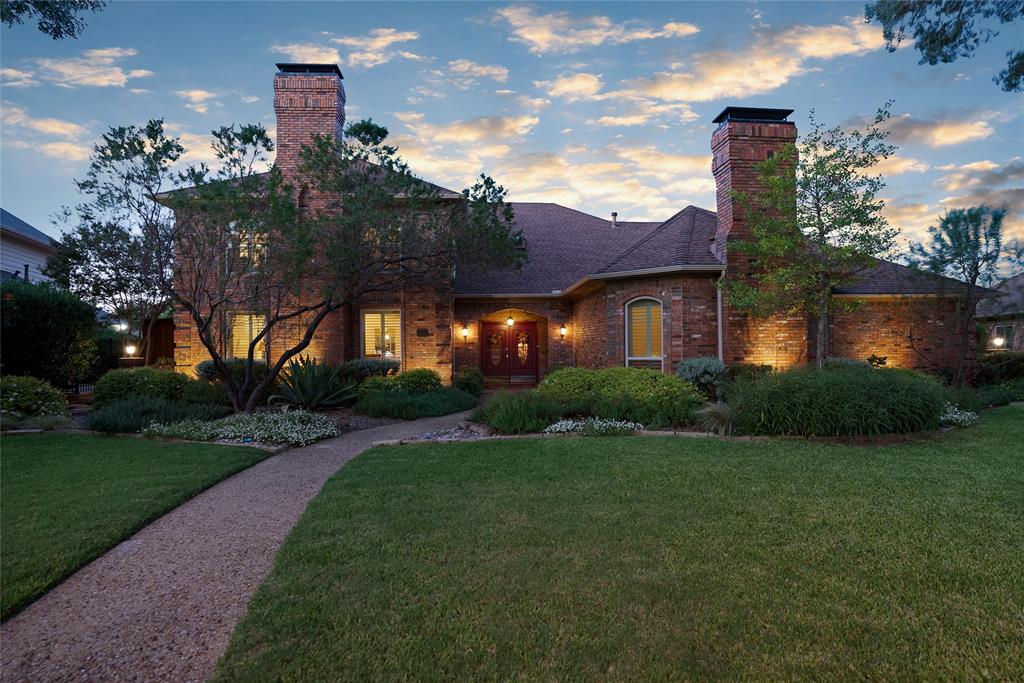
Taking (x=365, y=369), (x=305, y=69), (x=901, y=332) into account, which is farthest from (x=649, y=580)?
(x=901, y=332)

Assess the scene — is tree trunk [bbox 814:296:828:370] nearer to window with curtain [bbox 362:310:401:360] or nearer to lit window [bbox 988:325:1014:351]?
window with curtain [bbox 362:310:401:360]

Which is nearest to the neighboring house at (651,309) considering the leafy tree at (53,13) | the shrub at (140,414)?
the shrub at (140,414)

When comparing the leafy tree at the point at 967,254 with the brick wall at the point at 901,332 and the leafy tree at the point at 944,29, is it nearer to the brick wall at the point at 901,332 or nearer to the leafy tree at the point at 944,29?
the brick wall at the point at 901,332

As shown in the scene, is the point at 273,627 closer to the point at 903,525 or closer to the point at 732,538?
the point at 732,538

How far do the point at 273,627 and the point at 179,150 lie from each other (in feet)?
26.3

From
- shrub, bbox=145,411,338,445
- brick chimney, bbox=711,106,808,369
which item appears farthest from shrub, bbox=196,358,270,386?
brick chimney, bbox=711,106,808,369

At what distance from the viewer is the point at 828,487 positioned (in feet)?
15.5

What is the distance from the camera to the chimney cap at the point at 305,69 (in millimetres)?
12781

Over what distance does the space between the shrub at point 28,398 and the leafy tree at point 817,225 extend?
13140mm

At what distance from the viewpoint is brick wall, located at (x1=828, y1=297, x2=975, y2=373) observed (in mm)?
13328

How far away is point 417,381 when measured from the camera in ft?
41.4

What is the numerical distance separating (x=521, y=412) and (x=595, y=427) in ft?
4.19

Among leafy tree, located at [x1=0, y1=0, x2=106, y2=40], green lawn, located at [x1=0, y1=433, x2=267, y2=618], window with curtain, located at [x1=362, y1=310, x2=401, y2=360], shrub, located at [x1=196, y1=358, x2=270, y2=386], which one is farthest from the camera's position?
window with curtain, located at [x1=362, y1=310, x2=401, y2=360]

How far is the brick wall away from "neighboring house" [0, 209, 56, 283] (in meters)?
23.9
